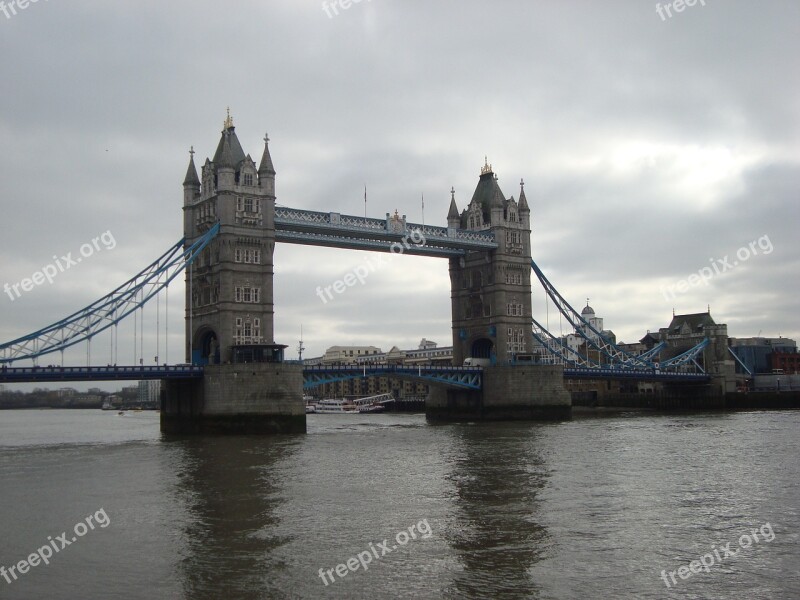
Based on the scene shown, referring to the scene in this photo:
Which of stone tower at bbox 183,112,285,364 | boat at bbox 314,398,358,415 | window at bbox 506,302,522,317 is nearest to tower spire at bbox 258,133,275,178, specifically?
stone tower at bbox 183,112,285,364

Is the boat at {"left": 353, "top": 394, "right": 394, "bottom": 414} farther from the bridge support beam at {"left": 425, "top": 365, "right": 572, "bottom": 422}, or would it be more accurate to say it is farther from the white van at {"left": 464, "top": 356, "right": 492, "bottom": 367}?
the bridge support beam at {"left": 425, "top": 365, "right": 572, "bottom": 422}

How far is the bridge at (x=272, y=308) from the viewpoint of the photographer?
65.6 meters

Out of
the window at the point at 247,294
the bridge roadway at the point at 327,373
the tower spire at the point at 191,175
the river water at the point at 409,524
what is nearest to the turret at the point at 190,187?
the tower spire at the point at 191,175

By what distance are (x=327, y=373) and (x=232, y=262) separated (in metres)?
14.0

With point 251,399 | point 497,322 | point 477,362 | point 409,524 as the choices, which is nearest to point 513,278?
point 497,322

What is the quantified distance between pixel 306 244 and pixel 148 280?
54.0 feet

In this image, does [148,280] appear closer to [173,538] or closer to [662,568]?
[173,538]

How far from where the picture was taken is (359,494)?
33.4 metres

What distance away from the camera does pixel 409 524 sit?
2695 centimetres

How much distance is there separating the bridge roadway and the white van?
3108 millimetres

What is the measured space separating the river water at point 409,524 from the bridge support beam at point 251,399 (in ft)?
49.1

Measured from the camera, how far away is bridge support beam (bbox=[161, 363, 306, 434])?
64.9 meters

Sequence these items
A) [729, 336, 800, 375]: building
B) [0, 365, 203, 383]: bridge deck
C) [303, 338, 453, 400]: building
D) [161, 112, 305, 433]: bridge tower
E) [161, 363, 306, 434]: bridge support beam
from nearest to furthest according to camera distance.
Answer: [0, 365, 203, 383]: bridge deck → [161, 363, 306, 434]: bridge support beam → [161, 112, 305, 433]: bridge tower → [729, 336, 800, 375]: building → [303, 338, 453, 400]: building

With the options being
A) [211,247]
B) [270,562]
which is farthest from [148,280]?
[270,562]
